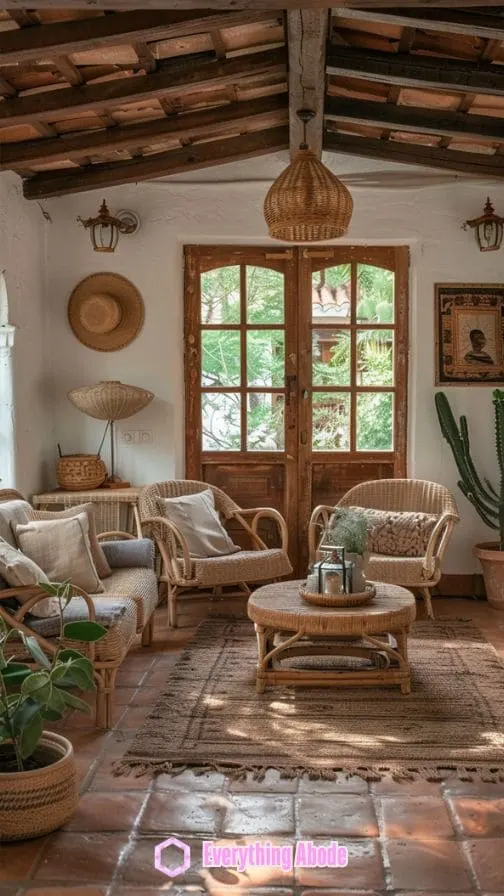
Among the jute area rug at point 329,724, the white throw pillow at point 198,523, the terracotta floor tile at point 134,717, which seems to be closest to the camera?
the jute area rug at point 329,724

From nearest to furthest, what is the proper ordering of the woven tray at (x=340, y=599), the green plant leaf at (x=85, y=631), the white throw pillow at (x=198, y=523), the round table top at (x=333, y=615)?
the green plant leaf at (x=85, y=631) → the round table top at (x=333, y=615) → the woven tray at (x=340, y=599) → the white throw pillow at (x=198, y=523)

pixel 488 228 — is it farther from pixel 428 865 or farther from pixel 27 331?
pixel 428 865

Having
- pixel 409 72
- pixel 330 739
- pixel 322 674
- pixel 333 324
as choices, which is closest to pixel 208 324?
pixel 333 324

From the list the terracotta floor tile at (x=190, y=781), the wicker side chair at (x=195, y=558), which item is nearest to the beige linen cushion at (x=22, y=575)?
the terracotta floor tile at (x=190, y=781)

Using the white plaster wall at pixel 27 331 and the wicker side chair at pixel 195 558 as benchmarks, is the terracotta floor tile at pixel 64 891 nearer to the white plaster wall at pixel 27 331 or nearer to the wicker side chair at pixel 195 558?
the wicker side chair at pixel 195 558

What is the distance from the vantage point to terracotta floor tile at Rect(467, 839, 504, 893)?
8.93ft

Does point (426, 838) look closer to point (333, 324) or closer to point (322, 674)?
point (322, 674)

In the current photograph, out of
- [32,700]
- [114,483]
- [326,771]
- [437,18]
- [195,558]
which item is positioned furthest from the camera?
[114,483]

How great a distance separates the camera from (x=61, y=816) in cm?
306

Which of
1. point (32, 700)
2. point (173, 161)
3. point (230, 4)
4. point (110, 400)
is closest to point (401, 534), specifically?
point (110, 400)

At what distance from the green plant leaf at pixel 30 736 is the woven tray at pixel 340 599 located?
1.69 meters

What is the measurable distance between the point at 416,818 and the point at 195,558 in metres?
2.80

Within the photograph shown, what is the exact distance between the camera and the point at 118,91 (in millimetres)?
4742

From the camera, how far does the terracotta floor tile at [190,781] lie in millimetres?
3430
